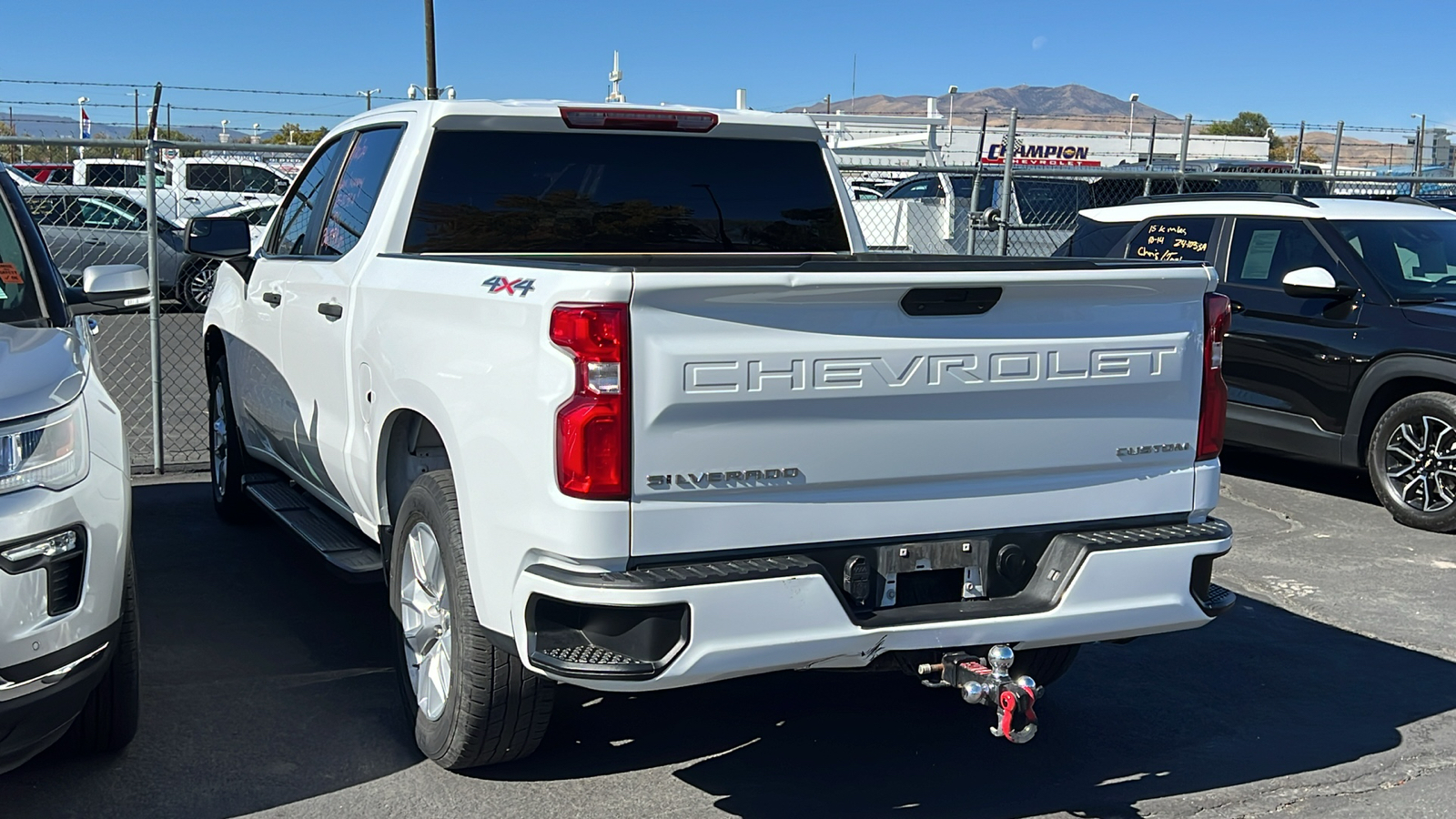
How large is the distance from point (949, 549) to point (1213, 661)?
2267 millimetres

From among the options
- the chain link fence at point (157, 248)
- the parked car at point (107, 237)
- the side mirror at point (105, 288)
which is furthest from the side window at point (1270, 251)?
the parked car at point (107, 237)

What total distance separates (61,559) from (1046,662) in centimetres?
303

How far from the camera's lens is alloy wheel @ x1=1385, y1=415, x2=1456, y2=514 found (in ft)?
24.7

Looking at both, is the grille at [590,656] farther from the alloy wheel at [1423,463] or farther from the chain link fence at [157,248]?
the alloy wheel at [1423,463]

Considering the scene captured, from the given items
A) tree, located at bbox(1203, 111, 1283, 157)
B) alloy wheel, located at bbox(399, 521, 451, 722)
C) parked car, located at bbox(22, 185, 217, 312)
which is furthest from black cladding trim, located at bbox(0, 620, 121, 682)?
tree, located at bbox(1203, 111, 1283, 157)

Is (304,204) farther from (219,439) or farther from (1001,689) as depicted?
(1001,689)

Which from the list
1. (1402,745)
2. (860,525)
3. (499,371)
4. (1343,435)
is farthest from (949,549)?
(1343,435)

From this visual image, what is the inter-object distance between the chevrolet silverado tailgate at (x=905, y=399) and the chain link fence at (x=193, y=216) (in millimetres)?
4360

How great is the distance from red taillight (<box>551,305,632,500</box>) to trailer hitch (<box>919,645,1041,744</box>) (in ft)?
3.42

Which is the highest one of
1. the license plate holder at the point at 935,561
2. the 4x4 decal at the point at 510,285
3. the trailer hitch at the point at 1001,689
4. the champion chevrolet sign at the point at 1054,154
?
the champion chevrolet sign at the point at 1054,154

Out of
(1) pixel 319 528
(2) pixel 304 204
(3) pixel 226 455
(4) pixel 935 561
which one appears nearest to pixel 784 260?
(4) pixel 935 561

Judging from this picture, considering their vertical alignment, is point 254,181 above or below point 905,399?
above

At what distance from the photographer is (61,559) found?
11.3ft

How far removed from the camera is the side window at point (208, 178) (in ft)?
65.8
